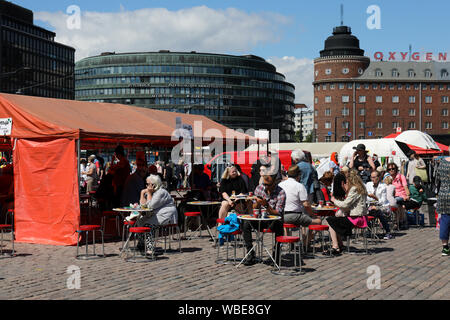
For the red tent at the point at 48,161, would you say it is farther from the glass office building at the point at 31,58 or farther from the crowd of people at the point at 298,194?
the glass office building at the point at 31,58

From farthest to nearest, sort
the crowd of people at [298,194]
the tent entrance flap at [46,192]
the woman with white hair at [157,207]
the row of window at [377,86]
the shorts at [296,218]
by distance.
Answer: the row of window at [377,86], the tent entrance flap at [46,192], the woman with white hair at [157,207], the shorts at [296,218], the crowd of people at [298,194]

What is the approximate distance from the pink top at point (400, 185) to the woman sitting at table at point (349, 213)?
15.7 ft

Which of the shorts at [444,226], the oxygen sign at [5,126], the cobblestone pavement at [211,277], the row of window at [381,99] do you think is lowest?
the cobblestone pavement at [211,277]

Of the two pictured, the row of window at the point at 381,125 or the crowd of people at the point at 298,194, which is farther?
the row of window at the point at 381,125

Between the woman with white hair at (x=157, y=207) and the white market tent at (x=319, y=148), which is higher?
the white market tent at (x=319, y=148)

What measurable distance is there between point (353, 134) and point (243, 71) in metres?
28.6

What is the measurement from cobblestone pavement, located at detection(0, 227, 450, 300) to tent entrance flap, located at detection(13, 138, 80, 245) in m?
0.87

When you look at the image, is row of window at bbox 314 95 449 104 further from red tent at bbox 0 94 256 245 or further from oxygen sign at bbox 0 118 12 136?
oxygen sign at bbox 0 118 12 136

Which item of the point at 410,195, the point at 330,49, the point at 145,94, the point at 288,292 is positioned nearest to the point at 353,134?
the point at 330,49

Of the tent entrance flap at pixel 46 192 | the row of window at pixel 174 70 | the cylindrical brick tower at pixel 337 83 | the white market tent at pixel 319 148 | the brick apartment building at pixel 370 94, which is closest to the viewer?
the tent entrance flap at pixel 46 192

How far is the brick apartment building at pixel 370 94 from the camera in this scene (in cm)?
11513

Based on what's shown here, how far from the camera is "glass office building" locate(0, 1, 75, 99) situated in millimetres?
85688

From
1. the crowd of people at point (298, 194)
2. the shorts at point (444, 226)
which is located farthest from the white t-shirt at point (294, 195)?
the shorts at point (444, 226)

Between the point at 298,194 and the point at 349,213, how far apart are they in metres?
1.33
